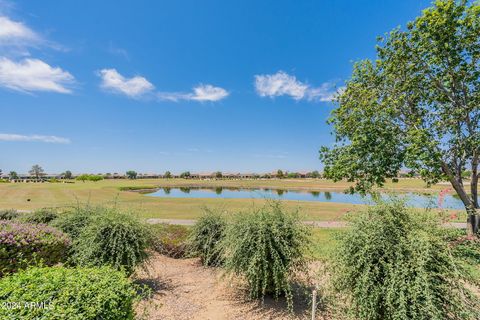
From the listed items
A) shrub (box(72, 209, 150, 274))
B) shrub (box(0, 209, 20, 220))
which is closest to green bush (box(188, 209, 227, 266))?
shrub (box(72, 209, 150, 274))

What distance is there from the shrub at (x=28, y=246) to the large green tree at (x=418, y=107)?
9.44m

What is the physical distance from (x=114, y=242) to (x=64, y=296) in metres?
3.27

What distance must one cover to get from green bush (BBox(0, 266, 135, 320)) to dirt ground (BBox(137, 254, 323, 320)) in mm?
1141

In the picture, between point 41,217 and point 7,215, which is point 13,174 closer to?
point 7,215

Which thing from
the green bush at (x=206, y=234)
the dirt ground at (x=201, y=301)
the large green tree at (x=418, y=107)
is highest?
the large green tree at (x=418, y=107)

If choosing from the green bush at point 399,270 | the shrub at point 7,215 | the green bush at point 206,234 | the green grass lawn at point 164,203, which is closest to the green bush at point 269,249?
the green grass lawn at point 164,203

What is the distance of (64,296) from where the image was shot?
A: 3006mm

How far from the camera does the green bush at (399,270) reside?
3.59 metres

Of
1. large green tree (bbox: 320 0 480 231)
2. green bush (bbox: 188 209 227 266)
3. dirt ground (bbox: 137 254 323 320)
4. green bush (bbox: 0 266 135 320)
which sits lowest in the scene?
dirt ground (bbox: 137 254 323 320)

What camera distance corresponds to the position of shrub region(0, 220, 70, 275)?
5688 mm

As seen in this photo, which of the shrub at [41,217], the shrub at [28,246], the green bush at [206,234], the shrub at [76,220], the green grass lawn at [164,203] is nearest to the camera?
the shrub at [28,246]

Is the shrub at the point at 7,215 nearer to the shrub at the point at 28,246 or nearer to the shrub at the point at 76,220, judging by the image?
the shrub at the point at 76,220

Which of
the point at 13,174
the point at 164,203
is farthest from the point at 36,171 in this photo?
the point at 164,203

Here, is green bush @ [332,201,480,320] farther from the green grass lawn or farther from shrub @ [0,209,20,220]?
shrub @ [0,209,20,220]
